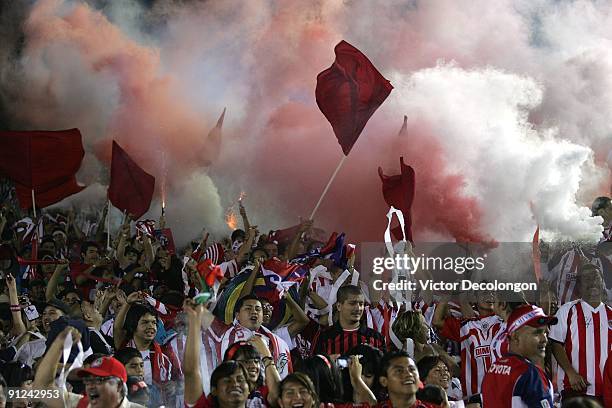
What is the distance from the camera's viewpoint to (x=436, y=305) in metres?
6.48

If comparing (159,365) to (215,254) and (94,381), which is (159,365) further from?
(215,254)

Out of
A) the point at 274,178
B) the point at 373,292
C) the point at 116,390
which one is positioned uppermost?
the point at 274,178

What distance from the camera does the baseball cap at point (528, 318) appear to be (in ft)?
13.9

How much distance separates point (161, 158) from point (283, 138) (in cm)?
225

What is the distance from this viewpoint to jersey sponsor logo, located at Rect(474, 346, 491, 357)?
233 inches

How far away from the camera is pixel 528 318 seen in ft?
13.9

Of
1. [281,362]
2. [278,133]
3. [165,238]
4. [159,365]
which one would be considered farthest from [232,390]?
[278,133]

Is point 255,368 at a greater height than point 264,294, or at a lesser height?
lesser

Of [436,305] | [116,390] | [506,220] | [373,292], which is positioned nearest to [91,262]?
[373,292]

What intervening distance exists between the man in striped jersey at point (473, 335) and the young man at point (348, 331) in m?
0.99

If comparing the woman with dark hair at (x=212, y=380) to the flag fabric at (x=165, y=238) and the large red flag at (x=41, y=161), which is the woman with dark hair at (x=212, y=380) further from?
the flag fabric at (x=165, y=238)

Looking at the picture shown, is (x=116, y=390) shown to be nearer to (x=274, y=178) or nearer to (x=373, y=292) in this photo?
(x=373, y=292)

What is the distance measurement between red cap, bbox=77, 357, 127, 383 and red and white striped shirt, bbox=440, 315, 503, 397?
283cm

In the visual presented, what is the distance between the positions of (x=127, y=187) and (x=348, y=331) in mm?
5659
